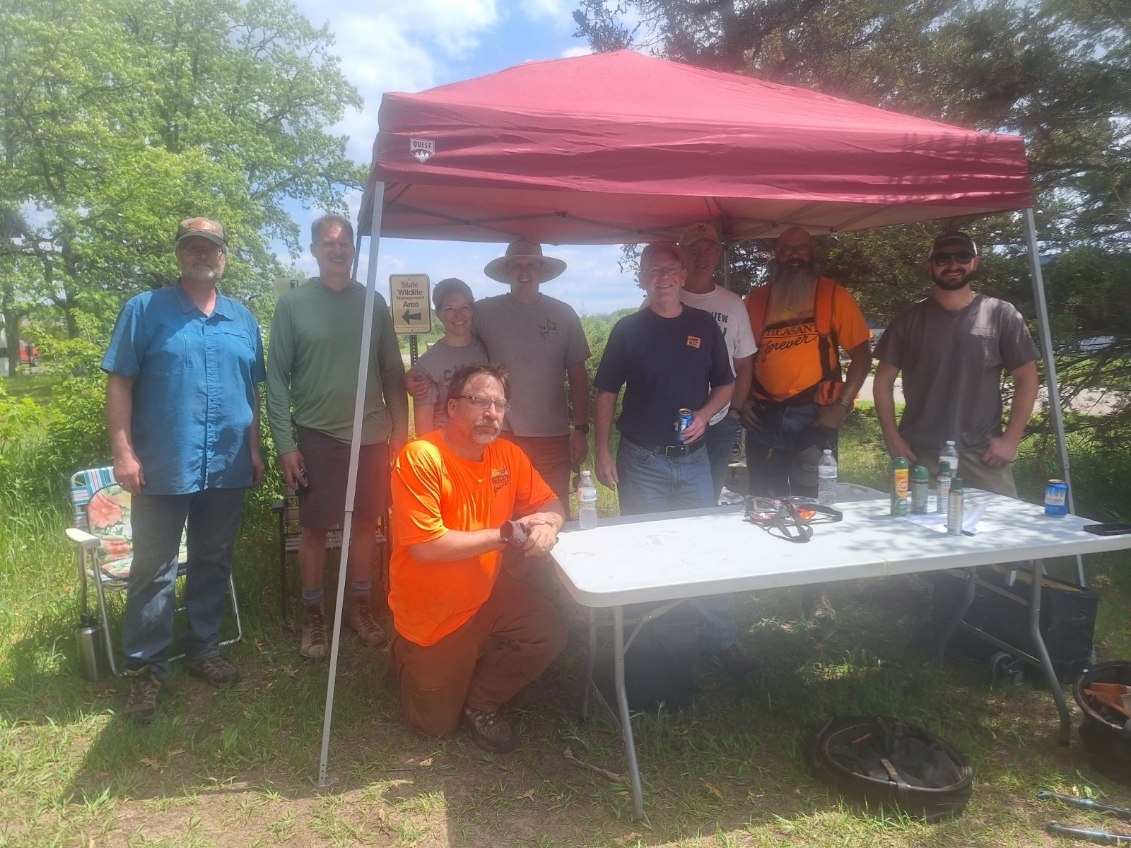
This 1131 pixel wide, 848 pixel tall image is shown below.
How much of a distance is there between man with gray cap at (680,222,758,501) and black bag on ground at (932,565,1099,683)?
133 centimetres

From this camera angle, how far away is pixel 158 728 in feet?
8.89

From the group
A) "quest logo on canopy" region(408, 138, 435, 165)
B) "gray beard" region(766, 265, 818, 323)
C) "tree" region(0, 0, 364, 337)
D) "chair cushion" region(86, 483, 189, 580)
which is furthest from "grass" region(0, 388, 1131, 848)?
"tree" region(0, 0, 364, 337)

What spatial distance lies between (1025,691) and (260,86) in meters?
23.9

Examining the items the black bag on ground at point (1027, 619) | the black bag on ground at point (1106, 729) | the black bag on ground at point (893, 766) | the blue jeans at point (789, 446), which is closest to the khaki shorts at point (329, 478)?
the blue jeans at point (789, 446)

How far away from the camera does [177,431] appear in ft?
8.87

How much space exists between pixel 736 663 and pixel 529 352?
1801mm

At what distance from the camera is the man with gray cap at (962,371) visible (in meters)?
3.04

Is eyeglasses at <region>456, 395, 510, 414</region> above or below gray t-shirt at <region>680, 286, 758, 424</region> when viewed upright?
below

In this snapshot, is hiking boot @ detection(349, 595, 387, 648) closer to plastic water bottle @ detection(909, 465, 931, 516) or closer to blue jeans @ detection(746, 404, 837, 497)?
blue jeans @ detection(746, 404, 837, 497)

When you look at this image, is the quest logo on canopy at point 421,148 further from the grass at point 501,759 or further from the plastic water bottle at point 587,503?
the grass at point 501,759

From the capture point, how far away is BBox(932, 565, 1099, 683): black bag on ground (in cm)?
293

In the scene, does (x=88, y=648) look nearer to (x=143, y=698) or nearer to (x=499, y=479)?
(x=143, y=698)

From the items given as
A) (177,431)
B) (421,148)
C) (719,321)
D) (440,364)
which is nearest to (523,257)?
(440,364)

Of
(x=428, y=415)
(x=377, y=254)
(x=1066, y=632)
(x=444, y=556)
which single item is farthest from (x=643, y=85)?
(x=1066, y=632)
